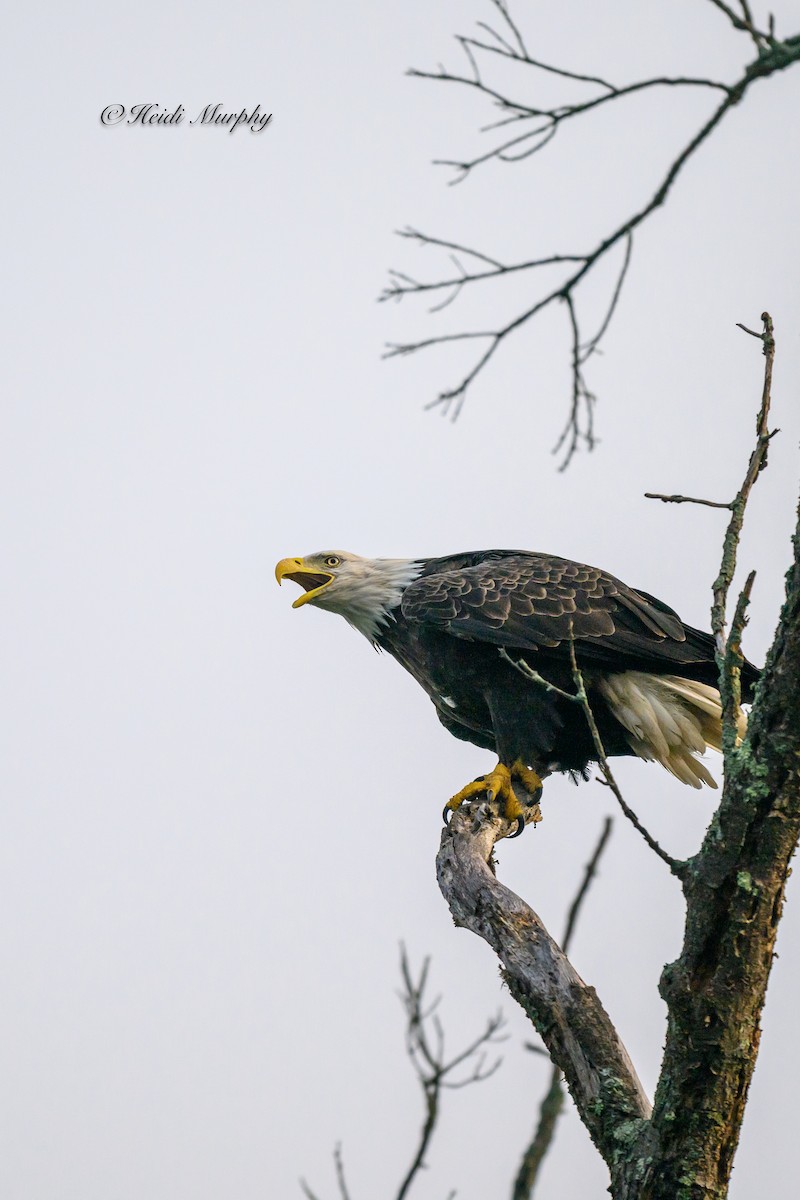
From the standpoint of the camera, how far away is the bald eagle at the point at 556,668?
5.23 m

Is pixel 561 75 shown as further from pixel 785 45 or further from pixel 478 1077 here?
pixel 478 1077

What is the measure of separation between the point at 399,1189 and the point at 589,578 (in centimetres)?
333

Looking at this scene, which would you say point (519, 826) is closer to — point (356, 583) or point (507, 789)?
point (507, 789)

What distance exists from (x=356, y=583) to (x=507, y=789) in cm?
162

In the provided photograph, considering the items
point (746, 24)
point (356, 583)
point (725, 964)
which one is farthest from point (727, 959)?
point (356, 583)

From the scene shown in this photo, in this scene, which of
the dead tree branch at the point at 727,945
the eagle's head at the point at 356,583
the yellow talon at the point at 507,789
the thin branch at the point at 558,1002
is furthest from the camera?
the eagle's head at the point at 356,583

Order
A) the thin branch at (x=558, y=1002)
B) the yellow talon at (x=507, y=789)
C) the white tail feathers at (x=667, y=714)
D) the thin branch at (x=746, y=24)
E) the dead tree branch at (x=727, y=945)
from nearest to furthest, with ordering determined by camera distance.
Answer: the thin branch at (x=746, y=24) < the dead tree branch at (x=727, y=945) < the thin branch at (x=558, y=1002) < the yellow talon at (x=507, y=789) < the white tail feathers at (x=667, y=714)

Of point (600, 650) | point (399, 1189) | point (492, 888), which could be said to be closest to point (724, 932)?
point (399, 1189)

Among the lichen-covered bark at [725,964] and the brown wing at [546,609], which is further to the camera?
the brown wing at [546,609]

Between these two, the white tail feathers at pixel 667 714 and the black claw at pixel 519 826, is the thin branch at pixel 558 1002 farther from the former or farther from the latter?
the white tail feathers at pixel 667 714

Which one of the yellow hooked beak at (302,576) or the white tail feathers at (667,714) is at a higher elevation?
the yellow hooked beak at (302,576)

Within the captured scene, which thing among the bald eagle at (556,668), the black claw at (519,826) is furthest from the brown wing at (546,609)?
the black claw at (519,826)

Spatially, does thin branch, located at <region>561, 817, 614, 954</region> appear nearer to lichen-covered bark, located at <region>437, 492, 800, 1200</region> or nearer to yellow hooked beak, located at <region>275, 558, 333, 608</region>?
lichen-covered bark, located at <region>437, 492, 800, 1200</region>

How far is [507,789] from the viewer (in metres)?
5.09
